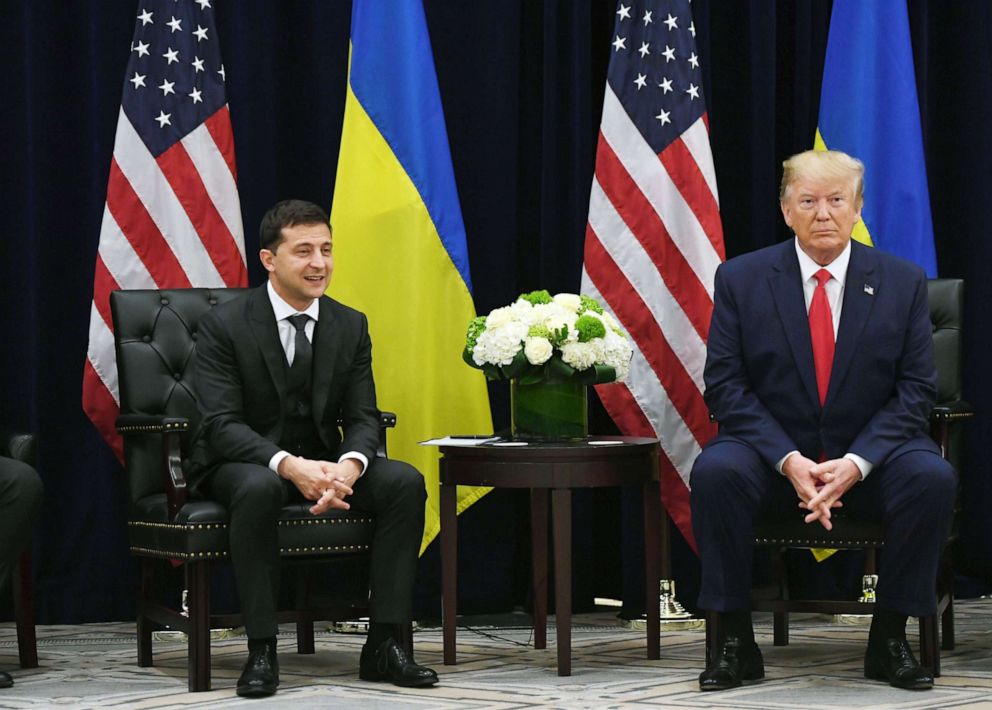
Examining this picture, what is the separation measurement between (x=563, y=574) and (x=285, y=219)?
1203mm

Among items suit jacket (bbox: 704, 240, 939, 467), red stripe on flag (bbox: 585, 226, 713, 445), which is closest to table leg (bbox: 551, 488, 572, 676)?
suit jacket (bbox: 704, 240, 939, 467)

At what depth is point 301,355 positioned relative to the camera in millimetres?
4086

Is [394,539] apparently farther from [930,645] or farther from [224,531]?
[930,645]

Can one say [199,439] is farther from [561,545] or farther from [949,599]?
[949,599]

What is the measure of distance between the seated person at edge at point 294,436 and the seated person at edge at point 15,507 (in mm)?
428

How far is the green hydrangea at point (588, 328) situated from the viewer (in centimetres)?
416

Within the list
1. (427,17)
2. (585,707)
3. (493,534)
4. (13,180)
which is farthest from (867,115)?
(13,180)

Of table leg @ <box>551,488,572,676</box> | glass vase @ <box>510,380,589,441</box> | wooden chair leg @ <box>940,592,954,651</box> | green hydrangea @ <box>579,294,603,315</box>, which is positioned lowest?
wooden chair leg @ <box>940,592,954,651</box>

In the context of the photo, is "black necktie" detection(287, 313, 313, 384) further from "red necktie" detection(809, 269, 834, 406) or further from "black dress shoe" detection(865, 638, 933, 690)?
"black dress shoe" detection(865, 638, 933, 690)

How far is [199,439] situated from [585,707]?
1287 mm

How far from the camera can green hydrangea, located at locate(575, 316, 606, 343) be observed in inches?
164

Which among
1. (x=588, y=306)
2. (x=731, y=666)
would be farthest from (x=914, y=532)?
(x=588, y=306)

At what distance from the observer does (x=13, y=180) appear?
5.04 meters

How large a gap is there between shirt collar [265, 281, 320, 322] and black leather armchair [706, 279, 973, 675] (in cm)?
131
